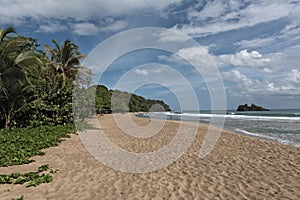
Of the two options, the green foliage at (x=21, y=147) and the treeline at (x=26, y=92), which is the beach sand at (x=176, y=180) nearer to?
the green foliage at (x=21, y=147)

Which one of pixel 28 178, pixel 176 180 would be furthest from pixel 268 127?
pixel 28 178

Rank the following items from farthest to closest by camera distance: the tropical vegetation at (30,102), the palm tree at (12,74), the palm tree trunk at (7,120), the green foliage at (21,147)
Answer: the palm tree trunk at (7,120) → the palm tree at (12,74) → the tropical vegetation at (30,102) → the green foliage at (21,147)

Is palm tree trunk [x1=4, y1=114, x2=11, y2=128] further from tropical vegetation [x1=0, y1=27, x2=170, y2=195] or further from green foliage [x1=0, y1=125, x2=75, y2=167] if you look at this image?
green foliage [x1=0, y1=125, x2=75, y2=167]

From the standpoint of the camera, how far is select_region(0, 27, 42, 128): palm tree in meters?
11.7

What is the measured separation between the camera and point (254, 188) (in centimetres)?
436

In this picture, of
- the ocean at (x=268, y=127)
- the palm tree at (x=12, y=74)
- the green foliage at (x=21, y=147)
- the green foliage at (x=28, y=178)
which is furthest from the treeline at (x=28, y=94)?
the ocean at (x=268, y=127)

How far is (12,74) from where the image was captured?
1187cm

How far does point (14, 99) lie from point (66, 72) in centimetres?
1053

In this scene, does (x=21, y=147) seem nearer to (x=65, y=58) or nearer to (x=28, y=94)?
(x=28, y=94)

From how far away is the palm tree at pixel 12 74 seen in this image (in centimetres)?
1171

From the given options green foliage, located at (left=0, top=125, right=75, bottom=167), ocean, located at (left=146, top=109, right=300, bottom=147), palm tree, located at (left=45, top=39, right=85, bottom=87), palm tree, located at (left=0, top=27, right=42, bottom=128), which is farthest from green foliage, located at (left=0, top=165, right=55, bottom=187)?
palm tree, located at (left=45, top=39, right=85, bottom=87)

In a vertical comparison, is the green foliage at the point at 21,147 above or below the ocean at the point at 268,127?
below

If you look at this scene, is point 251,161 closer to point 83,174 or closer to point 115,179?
point 115,179

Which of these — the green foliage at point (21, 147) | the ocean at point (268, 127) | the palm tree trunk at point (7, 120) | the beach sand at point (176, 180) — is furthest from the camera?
the ocean at point (268, 127)
